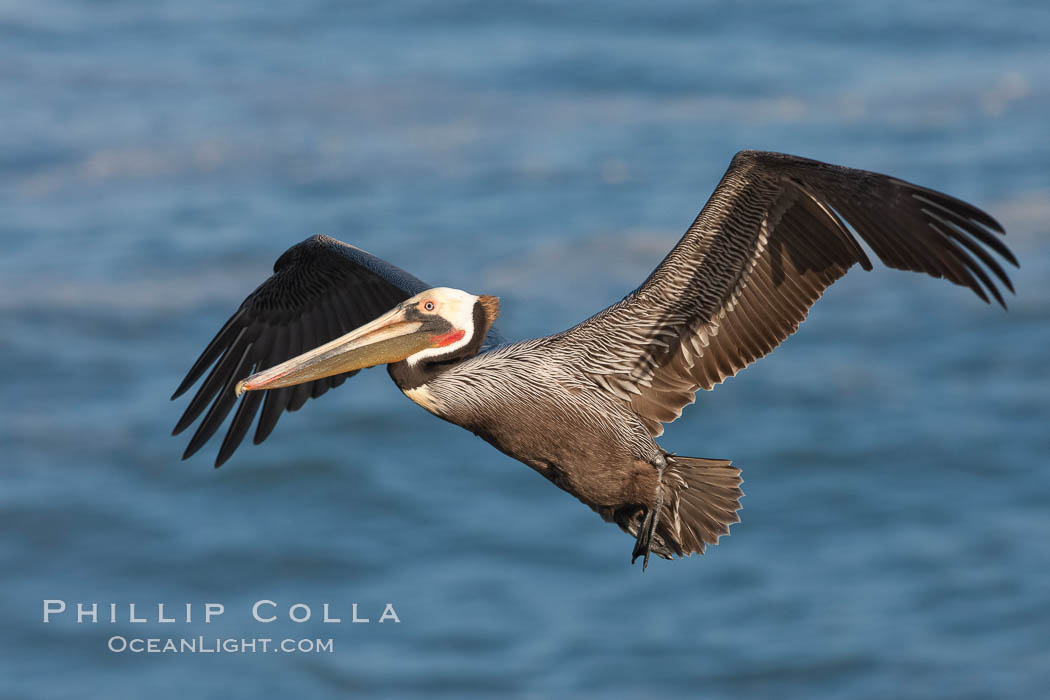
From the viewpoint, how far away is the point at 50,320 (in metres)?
54.0

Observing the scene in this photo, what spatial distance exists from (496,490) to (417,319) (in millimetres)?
40763

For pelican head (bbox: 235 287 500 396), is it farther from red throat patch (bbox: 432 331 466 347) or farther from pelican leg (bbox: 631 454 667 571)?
pelican leg (bbox: 631 454 667 571)

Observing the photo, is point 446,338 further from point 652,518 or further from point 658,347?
point 652,518

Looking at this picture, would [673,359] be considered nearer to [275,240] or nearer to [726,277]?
[726,277]

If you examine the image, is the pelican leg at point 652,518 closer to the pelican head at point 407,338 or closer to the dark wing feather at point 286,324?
the pelican head at point 407,338

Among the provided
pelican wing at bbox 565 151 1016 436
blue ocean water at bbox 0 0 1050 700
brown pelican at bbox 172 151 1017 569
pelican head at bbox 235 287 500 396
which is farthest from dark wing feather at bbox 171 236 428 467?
blue ocean water at bbox 0 0 1050 700

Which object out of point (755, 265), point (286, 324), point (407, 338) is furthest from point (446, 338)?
point (286, 324)

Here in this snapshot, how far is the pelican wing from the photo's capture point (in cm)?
854

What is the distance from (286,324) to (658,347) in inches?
143

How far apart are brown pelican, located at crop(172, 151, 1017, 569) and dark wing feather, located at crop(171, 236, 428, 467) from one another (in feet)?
6.68

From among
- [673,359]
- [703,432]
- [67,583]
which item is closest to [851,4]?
[703,432]

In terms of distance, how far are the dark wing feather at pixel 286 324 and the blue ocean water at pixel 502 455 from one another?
30.2 metres

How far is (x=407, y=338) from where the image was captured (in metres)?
9.24

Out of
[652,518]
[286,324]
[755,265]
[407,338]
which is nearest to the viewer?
[407,338]
